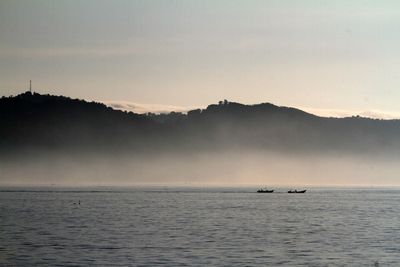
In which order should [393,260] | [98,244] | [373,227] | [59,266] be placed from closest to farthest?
[59,266] < [393,260] < [98,244] < [373,227]

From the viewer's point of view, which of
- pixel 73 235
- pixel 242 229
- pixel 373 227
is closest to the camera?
pixel 73 235

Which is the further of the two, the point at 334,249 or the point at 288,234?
the point at 288,234

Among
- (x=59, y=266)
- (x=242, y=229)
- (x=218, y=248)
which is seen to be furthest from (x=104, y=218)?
(x=59, y=266)

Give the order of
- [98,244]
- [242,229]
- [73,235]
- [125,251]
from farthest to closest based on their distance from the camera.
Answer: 1. [242,229]
2. [73,235]
3. [98,244]
4. [125,251]

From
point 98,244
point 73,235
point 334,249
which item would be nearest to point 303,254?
point 334,249

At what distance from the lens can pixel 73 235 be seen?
12550cm

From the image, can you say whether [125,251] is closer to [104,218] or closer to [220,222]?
[220,222]

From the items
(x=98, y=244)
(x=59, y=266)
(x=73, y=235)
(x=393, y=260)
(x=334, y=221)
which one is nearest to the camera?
(x=59, y=266)

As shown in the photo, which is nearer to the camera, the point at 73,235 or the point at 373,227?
the point at 73,235

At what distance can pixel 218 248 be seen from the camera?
104 m

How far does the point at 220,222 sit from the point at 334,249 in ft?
192

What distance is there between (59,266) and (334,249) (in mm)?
38783

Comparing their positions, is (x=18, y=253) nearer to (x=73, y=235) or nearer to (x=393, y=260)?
(x=73, y=235)

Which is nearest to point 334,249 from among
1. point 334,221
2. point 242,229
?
point 242,229
